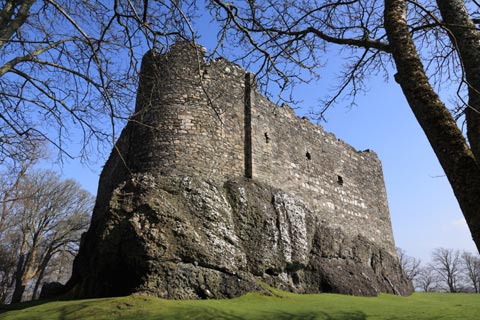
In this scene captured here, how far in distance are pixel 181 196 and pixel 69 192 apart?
1587 cm

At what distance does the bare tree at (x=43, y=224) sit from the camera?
63.4 feet

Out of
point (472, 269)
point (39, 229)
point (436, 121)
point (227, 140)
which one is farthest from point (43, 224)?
point (472, 269)

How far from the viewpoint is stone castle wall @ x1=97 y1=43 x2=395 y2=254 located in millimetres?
9836

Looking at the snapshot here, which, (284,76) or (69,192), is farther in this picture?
(69,192)

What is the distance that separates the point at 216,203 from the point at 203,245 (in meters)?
1.27

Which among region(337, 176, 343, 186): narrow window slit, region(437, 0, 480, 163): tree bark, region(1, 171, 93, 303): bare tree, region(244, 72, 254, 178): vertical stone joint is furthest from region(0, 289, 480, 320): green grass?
region(1, 171, 93, 303): bare tree

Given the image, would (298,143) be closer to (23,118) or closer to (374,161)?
(374,161)

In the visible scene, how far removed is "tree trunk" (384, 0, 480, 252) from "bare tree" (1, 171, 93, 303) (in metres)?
18.9

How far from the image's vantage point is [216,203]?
9102 mm

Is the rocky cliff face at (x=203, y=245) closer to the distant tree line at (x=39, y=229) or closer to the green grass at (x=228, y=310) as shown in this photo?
the green grass at (x=228, y=310)

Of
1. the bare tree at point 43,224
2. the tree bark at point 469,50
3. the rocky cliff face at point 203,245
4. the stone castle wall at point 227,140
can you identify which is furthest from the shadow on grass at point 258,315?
the bare tree at point 43,224

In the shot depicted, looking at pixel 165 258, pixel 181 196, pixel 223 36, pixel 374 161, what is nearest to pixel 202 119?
pixel 181 196

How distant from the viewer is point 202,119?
10359 millimetres

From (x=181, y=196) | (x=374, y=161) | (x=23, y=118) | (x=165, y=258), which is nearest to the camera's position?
(x=23, y=118)
